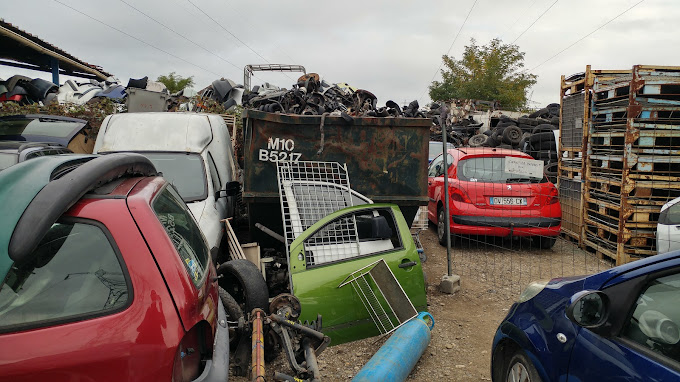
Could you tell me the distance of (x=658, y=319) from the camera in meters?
2.14

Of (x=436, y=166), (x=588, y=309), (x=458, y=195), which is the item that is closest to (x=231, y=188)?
(x=458, y=195)

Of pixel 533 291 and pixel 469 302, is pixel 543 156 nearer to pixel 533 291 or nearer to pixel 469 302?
pixel 469 302

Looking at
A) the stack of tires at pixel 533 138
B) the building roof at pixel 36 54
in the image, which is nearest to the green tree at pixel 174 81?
the building roof at pixel 36 54

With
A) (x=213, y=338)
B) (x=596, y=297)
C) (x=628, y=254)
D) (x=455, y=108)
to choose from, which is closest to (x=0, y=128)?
(x=213, y=338)

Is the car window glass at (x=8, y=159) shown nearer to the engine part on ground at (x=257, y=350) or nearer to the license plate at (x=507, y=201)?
the engine part on ground at (x=257, y=350)

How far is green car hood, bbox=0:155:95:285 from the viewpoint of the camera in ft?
5.81

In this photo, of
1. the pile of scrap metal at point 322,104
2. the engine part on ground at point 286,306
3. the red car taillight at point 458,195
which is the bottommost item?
the engine part on ground at point 286,306

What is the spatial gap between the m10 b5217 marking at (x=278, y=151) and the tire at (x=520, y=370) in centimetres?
374

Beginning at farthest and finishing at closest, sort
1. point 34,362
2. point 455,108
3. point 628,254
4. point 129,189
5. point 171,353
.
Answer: point 455,108 < point 628,254 < point 129,189 < point 171,353 < point 34,362

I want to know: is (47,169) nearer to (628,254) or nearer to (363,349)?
(363,349)

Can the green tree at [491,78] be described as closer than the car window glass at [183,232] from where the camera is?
No

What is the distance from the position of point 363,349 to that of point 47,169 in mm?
3194

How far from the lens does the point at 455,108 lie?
23.7 m

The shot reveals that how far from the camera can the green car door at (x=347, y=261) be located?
436 centimetres
